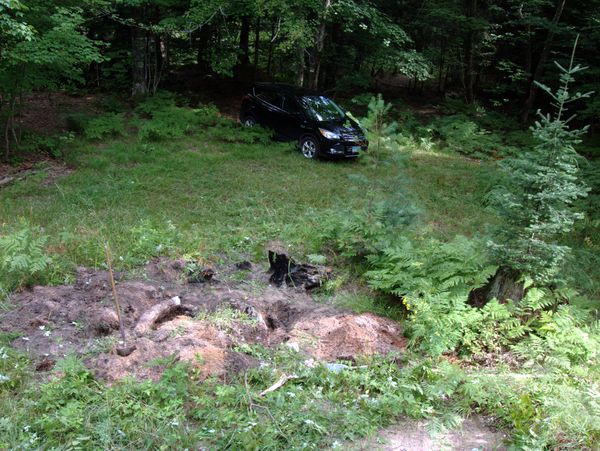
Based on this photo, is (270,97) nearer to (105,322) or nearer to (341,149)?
(341,149)

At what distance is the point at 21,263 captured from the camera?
210 inches

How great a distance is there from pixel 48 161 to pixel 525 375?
11.3m

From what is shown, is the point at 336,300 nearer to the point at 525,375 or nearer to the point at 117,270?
the point at 525,375

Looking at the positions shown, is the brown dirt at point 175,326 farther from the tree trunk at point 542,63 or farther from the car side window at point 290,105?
the tree trunk at point 542,63

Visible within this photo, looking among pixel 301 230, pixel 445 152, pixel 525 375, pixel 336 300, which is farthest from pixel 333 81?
pixel 525 375

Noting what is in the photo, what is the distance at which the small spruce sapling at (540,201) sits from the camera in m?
4.51

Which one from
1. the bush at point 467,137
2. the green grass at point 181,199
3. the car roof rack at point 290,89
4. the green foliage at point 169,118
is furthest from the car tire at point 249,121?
the bush at point 467,137

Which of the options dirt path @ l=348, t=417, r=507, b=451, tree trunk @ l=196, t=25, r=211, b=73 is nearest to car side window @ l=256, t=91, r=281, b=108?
tree trunk @ l=196, t=25, r=211, b=73

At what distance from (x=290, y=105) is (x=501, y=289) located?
9.81 meters

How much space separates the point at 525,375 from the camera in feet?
13.5

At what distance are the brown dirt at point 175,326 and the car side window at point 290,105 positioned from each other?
8.36 metres

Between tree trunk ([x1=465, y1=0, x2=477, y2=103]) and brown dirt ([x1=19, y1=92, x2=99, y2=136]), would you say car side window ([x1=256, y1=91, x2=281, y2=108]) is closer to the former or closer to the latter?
brown dirt ([x1=19, y1=92, x2=99, y2=136])

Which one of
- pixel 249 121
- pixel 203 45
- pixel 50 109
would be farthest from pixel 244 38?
pixel 50 109

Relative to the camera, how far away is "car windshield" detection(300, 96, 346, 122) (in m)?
13.1
